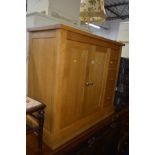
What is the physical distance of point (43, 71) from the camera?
1893 millimetres

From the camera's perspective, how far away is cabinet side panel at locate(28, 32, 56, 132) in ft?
5.82

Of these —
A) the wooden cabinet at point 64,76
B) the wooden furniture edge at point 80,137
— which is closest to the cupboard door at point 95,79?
the wooden cabinet at point 64,76

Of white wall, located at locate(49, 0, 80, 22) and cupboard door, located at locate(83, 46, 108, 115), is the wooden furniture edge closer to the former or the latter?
cupboard door, located at locate(83, 46, 108, 115)

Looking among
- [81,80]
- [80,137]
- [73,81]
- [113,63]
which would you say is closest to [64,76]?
[73,81]

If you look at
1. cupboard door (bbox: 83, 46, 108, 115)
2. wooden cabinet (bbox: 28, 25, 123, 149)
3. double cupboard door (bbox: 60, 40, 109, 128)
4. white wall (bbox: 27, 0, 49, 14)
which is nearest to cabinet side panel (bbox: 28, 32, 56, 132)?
wooden cabinet (bbox: 28, 25, 123, 149)

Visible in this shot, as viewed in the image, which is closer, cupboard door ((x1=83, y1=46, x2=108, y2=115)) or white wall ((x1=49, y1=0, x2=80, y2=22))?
cupboard door ((x1=83, y1=46, x2=108, y2=115))

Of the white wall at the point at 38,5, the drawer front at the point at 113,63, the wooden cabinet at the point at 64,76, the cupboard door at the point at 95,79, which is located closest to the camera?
the wooden cabinet at the point at 64,76

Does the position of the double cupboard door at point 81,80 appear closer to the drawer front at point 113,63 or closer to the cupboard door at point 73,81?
the cupboard door at point 73,81

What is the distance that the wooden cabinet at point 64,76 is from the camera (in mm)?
1726

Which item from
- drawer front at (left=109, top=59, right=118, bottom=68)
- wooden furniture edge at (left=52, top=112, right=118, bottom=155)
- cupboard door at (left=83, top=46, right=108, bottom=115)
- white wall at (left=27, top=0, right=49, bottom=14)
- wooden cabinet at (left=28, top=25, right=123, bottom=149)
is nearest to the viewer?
wooden cabinet at (left=28, top=25, right=123, bottom=149)

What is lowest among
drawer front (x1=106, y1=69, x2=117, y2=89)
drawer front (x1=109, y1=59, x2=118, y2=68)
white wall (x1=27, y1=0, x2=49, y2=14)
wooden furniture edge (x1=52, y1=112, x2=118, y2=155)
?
wooden furniture edge (x1=52, y1=112, x2=118, y2=155)

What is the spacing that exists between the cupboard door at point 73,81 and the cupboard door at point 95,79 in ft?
0.40
